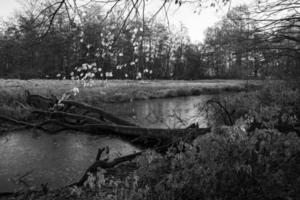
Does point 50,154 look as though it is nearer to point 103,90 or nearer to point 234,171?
point 234,171

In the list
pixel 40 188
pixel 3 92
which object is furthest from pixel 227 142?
pixel 3 92

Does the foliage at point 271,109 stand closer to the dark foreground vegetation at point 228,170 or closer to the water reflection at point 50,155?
the dark foreground vegetation at point 228,170

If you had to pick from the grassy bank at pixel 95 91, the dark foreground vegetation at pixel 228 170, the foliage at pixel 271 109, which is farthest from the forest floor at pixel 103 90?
the dark foreground vegetation at pixel 228 170

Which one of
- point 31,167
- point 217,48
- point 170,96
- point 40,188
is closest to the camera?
point 40,188

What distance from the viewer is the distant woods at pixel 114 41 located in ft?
9.83

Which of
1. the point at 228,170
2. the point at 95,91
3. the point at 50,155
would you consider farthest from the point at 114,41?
the point at 95,91

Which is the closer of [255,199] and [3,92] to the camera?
[255,199]

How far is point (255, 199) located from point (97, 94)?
52.4 feet

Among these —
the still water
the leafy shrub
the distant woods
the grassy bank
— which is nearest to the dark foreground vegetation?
the leafy shrub

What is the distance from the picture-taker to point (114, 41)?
3.31 meters

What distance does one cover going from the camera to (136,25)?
351 cm

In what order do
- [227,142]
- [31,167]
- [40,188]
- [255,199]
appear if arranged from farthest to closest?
[31,167], [40,188], [227,142], [255,199]

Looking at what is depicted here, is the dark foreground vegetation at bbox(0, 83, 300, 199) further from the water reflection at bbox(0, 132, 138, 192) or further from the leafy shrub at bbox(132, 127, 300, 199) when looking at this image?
the water reflection at bbox(0, 132, 138, 192)

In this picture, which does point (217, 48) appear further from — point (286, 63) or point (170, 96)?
point (170, 96)
